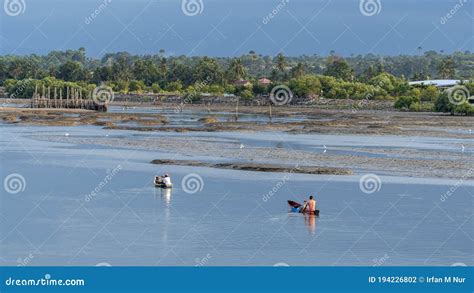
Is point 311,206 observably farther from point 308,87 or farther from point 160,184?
point 308,87

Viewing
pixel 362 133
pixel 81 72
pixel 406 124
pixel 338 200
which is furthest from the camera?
pixel 81 72

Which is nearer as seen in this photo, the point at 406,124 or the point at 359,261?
the point at 359,261

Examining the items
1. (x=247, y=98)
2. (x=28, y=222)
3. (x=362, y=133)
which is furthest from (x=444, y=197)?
(x=247, y=98)

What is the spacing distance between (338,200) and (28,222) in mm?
11481

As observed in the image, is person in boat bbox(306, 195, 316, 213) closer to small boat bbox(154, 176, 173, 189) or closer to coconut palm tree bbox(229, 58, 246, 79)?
small boat bbox(154, 176, 173, 189)

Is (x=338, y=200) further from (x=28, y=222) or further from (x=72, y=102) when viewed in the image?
(x=72, y=102)

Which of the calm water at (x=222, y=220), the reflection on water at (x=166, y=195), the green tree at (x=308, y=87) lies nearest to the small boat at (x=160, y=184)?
the reflection on water at (x=166, y=195)

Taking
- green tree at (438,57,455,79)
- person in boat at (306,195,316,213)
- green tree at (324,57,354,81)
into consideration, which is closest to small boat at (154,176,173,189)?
person in boat at (306,195,316,213)

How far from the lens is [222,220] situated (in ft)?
98.5

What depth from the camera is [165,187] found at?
37594 mm

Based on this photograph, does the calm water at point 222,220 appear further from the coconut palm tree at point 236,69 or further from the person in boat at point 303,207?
the coconut palm tree at point 236,69

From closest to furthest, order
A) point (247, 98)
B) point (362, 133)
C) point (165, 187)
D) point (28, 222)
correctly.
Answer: point (28, 222) < point (165, 187) < point (362, 133) < point (247, 98)

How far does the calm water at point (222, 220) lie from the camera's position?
24750mm

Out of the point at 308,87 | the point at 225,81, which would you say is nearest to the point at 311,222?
the point at 308,87
